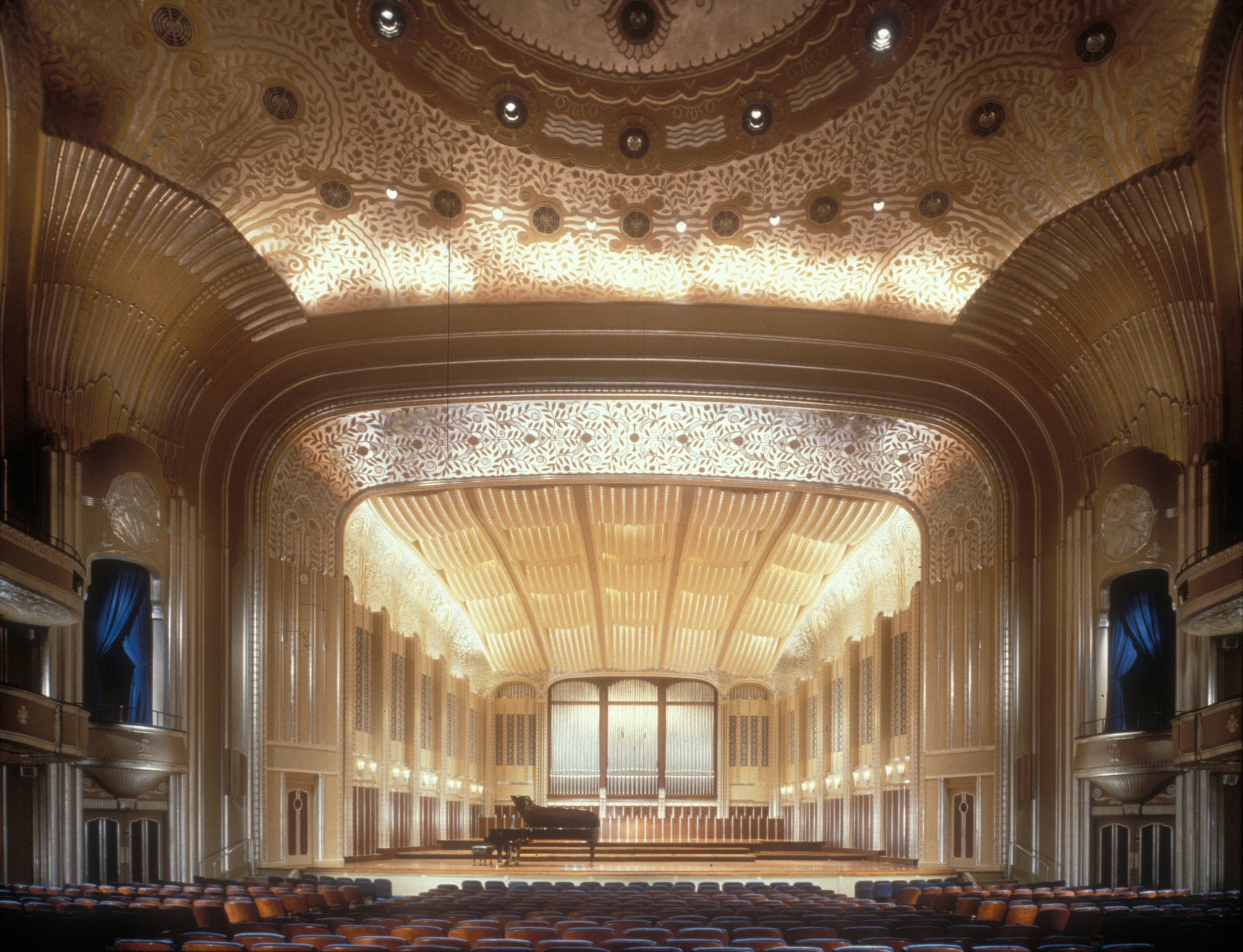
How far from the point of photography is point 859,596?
2161cm

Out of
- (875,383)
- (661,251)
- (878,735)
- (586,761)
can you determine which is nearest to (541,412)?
(661,251)

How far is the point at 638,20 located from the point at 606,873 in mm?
10336

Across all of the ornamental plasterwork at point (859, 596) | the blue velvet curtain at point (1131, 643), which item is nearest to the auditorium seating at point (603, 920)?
the blue velvet curtain at point (1131, 643)

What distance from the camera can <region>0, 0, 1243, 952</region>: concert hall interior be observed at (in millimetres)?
9875

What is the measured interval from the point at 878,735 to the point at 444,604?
9.89 m

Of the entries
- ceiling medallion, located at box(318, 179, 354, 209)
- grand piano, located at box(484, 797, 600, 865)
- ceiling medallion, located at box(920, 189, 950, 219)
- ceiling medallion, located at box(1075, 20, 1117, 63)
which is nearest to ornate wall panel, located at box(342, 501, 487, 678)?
grand piano, located at box(484, 797, 600, 865)

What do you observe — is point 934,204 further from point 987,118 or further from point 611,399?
point 611,399

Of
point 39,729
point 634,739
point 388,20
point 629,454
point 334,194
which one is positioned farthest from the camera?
point 634,739

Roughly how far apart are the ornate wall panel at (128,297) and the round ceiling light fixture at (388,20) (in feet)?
8.75

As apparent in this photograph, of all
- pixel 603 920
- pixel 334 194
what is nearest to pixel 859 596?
pixel 334 194

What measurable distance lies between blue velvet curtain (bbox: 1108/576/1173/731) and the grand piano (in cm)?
803

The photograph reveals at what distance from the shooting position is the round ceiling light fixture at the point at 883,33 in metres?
10.6

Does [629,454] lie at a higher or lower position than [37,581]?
higher

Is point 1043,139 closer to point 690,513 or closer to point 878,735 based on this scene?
point 690,513
